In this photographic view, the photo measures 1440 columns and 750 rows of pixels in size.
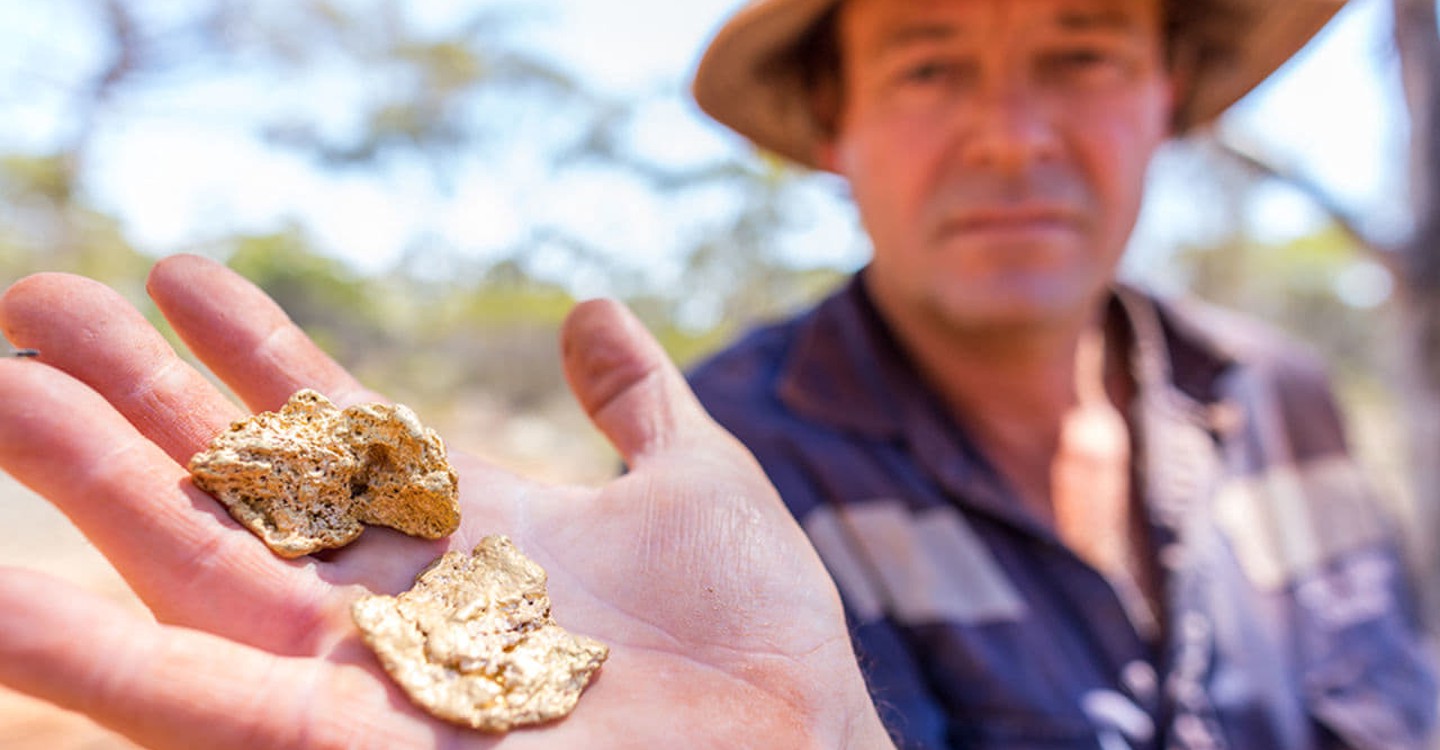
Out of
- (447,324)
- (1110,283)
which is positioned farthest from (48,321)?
(447,324)

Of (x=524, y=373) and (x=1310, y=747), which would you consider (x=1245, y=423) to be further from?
(x=524, y=373)

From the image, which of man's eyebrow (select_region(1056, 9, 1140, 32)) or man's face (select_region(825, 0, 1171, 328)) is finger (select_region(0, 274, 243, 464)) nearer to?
man's face (select_region(825, 0, 1171, 328))

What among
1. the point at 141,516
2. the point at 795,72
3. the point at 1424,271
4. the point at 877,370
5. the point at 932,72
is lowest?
the point at 1424,271

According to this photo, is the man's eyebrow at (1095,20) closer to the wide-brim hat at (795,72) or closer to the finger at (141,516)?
the wide-brim hat at (795,72)

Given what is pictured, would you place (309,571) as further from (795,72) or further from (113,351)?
(795,72)

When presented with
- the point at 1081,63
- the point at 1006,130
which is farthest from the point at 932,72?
the point at 1081,63

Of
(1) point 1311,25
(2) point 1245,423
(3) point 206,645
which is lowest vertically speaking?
(2) point 1245,423

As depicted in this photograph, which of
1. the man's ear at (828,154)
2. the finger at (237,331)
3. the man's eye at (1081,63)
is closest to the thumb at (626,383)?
the finger at (237,331)
